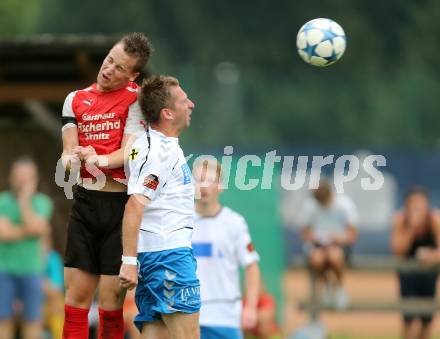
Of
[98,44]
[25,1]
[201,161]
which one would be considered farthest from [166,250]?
[25,1]

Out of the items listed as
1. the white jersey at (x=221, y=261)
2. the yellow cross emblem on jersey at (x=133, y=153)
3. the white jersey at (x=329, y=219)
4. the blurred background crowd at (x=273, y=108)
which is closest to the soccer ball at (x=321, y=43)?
the white jersey at (x=221, y=261)

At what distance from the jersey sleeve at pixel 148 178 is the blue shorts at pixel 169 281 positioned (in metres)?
0.39

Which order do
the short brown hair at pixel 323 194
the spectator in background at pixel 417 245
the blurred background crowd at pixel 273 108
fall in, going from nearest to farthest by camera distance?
the spectator in background at pixel 417 245
the blurred background crowd at pixel 273 108
the short brown hair at pixel 323 194

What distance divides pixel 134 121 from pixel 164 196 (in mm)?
509

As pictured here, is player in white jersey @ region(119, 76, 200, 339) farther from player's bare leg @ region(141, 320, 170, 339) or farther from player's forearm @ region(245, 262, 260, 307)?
player's forearm @ region(245, 262, 260, 307)

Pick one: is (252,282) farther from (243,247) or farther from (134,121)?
(134,121)

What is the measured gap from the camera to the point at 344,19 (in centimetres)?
4309

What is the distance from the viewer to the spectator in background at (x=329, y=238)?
1310 cm

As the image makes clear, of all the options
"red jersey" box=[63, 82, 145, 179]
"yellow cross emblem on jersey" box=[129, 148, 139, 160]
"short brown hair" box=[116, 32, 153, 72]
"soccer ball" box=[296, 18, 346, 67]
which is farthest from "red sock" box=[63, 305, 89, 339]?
"soccer ball" box=[296, 18, 346, 67]

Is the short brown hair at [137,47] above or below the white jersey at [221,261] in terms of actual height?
above

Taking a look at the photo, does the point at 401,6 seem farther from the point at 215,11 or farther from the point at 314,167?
the point at 314,167

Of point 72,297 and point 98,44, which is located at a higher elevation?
point 98,44

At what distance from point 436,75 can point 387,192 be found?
42.7 ft

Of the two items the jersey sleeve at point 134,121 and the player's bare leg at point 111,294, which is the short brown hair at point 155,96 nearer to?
the jersey sleeve at point 134,121
